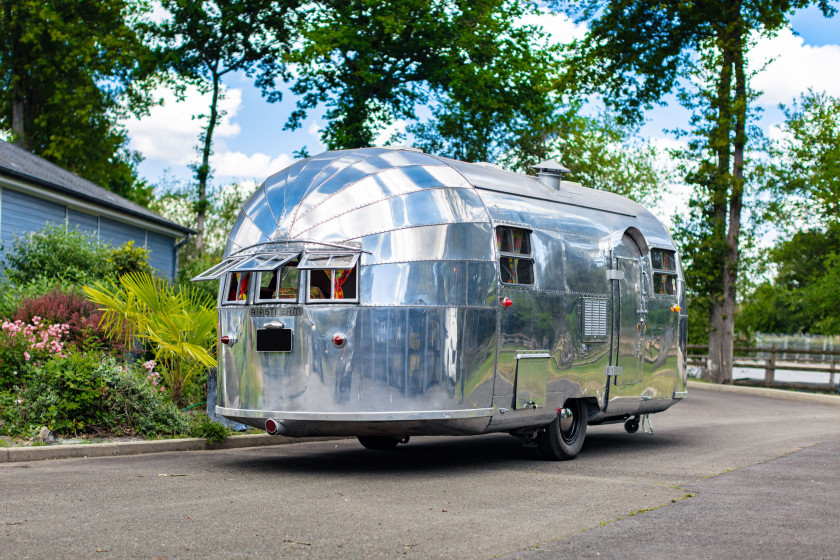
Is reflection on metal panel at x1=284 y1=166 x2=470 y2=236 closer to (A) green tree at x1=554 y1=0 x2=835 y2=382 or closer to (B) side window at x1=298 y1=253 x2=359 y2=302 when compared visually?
(B) side window at x1=298 y1=253 x2=359 y2=302

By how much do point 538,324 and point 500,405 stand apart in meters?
1.11

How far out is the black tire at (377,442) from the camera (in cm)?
1197

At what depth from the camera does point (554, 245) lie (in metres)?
11.2

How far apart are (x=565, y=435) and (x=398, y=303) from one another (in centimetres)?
348

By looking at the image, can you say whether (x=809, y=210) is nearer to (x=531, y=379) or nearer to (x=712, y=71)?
(x=712, y=71)

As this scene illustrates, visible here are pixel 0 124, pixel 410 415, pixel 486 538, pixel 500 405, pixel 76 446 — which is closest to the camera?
pixel 486 538

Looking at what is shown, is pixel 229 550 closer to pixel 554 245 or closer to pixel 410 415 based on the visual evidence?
pixel 410 415

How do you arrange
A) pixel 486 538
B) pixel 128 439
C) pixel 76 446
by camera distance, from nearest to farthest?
1. pixel 486 538
2. pixel 76 446
3. pixel 128 439

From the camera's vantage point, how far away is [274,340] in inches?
383

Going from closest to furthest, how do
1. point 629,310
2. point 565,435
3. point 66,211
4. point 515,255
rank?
1. point 515,255
2. point 565,435
3. point 629,310
4. point 66,211

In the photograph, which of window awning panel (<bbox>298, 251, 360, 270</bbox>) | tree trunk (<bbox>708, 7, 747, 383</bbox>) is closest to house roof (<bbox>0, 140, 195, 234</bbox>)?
window awning panel (<bbox>298, 251, 360, 270</bbox>)

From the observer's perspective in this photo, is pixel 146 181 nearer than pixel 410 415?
No

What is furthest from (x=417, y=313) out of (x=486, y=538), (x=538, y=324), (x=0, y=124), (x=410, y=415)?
(x=0, y=124)

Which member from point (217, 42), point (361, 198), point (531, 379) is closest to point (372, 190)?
point (361, 198)
